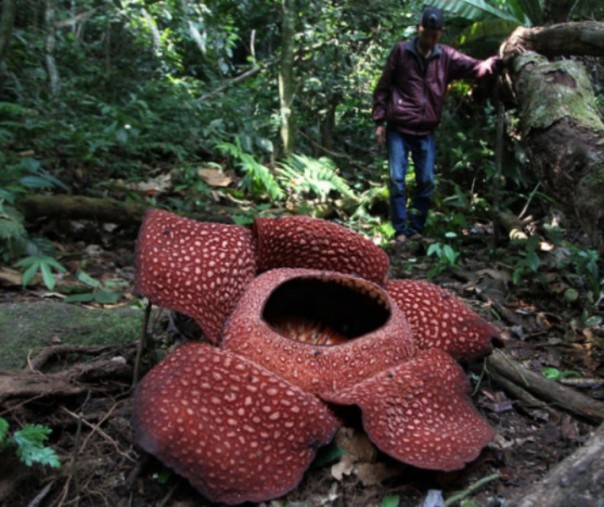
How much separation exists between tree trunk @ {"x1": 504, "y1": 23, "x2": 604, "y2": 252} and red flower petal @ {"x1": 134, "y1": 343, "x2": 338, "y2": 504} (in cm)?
149

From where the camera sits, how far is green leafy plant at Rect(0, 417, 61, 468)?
4.75ft

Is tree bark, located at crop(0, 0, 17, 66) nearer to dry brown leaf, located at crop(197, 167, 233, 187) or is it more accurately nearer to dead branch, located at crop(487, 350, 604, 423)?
dry brown leaf, located at crop(197, 167, 233, 187)

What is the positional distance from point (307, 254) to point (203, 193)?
12.2 feet

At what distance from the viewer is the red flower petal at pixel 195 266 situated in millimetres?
1812

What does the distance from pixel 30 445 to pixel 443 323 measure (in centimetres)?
131

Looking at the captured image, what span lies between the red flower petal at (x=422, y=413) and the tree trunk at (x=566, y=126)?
1.00m

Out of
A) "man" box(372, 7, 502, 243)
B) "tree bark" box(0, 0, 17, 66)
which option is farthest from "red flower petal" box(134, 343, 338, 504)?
"man" box(372, 7, 502, 243)

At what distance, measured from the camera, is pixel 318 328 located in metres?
2.13

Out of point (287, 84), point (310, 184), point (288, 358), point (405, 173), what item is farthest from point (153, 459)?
point (287, 84)

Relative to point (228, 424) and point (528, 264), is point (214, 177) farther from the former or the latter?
point (228, 424)

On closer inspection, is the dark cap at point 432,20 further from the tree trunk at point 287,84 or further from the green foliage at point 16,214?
the green foliage at point 16,214

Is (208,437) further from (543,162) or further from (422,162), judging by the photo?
(422,162)

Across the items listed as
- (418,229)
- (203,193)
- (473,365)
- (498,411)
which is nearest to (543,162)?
(473,365)

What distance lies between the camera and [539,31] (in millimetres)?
4020
